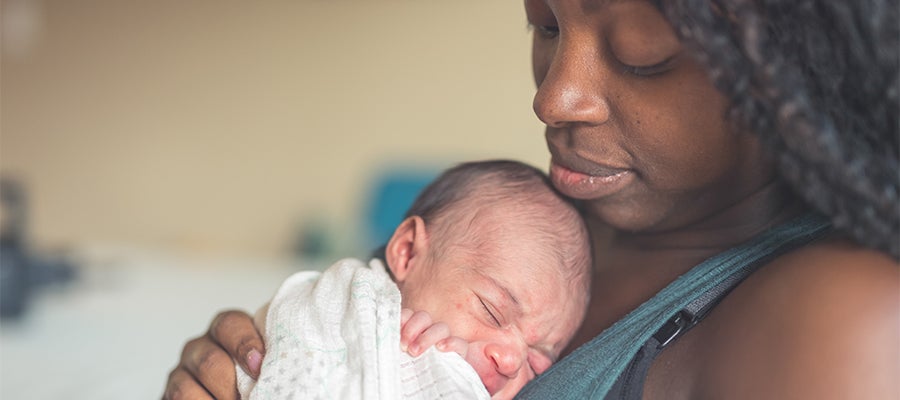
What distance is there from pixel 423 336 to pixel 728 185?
1.27 ft

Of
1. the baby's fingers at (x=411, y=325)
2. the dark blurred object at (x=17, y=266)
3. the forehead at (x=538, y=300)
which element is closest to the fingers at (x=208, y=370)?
the baby's fingers at (x=411, y=325)

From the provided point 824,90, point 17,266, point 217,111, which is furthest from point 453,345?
point 217,111

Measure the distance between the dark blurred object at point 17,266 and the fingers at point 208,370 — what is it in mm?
3093

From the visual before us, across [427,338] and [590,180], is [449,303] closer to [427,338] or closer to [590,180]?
[427,338]

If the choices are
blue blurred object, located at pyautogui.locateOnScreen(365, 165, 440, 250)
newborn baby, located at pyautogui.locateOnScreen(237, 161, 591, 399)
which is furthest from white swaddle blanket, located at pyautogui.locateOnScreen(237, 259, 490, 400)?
blue blurred object, located at pyautogui.locateOnScreen(365, 165, 440, 250)

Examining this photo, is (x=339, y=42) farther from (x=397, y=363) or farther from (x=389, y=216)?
(x=397, y=363)

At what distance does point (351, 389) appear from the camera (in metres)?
0.99

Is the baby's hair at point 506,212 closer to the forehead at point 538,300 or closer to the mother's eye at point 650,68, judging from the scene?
the forehead at point 538,300

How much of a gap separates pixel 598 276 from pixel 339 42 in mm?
5181

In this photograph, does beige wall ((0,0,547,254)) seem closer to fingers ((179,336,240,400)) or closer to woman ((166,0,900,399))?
fingers ((179,336,240,400))

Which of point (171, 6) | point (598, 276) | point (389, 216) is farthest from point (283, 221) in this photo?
point (598, 276)

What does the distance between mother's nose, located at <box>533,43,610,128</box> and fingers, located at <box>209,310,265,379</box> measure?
423 millimetres

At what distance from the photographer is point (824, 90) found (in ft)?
2.65

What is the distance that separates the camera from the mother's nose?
103cm
